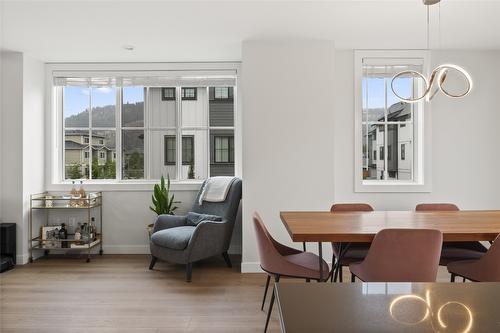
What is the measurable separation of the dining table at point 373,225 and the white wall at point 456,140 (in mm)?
1457

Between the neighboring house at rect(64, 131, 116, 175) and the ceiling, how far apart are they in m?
1.05

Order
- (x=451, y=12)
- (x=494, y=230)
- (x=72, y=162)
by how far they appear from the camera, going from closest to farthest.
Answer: (x=494, y=230)
(x=451, y=12)
(x=72, y=162)

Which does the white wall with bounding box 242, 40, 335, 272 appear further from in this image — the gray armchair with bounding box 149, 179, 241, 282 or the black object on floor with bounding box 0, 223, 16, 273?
the black object on floor with bounding box 0, 223, 16, 273

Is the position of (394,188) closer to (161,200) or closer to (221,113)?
(221,113)

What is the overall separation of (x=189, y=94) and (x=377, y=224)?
324 cm

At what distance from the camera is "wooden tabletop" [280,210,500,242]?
2.12m

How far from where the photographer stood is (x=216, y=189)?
4.39m

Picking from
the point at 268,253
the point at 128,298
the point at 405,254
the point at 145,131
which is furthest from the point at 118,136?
the point at 405,254

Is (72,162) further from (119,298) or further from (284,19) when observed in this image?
(284,19)

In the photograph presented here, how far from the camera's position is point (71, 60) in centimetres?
464

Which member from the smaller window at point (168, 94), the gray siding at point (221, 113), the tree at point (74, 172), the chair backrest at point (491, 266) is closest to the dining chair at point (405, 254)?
the chair backrest at point (491, 266)

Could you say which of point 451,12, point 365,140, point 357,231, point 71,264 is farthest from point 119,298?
point 451,12

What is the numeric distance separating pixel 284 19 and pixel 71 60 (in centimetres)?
279

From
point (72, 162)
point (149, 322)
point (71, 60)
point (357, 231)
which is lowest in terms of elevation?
point (149, 322)
